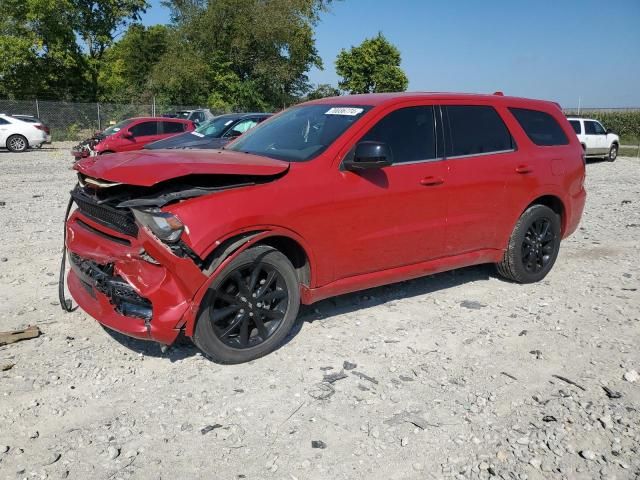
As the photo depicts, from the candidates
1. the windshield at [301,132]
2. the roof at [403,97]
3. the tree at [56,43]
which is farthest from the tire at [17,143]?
the roof at [403,97]

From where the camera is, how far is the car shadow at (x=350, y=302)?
4.13 meters

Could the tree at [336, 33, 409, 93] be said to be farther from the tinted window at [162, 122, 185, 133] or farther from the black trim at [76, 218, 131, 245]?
the black trim at [76, 218, 131, 245]

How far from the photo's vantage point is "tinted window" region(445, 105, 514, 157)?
4.96m

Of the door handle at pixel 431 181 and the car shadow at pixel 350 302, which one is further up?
the door handle at pixel 431 181

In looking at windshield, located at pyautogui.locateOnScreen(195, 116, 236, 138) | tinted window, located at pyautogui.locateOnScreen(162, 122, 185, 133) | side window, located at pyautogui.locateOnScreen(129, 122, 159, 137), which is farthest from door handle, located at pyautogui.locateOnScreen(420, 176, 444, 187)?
tinted window, located at pyautogui.locateOnScreen(162, 122, 185, 133)

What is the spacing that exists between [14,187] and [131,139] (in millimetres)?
6238

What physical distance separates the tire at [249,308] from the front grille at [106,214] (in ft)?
2.14

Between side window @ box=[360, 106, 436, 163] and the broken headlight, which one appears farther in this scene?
side window @ box=[360, 106, 436, 163]

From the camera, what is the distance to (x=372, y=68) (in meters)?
63.6

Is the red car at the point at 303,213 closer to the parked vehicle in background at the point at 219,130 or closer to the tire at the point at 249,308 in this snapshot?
the tire at the point at 249,308

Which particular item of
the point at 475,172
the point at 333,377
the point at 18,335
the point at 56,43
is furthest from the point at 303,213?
the point at 56,43

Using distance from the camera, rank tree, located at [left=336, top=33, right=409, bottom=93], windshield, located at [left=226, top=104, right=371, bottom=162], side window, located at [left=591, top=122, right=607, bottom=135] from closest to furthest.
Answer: windshield, located at [left=226, top=104, right=371, bottom=162], side window, located at [left=591, top=122, right=607, bottom=135], tree, located at [left=336, top=33, right=409, bottom=93]

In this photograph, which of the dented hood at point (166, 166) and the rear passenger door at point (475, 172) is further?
the rear passenger door at point (475, 172)

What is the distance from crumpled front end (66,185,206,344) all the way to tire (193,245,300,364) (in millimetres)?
196
